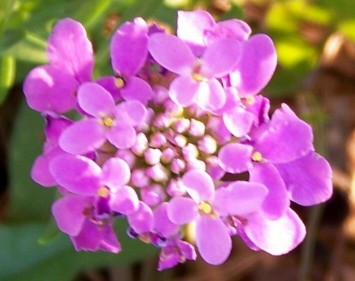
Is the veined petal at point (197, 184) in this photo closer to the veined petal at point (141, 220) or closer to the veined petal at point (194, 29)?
the veined petal at point (141, 220)

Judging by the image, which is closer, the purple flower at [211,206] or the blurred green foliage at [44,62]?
the purple flower at [211,206]

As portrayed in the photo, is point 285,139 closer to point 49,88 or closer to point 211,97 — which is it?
point 211,97

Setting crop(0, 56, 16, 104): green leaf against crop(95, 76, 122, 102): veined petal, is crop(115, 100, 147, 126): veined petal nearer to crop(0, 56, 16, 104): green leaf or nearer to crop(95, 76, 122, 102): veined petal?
crop(95, 76, 122, 102): veined petal

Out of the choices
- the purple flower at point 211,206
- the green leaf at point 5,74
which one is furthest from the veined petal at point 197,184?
the green leaf at point 5,74

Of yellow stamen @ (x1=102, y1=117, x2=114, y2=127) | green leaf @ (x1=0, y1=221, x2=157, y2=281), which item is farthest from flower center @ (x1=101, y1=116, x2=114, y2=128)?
green leaf @ (x1=0, y1=221, x2=157, y2=281)

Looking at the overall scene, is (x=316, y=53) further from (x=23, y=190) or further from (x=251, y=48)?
(x=251, y=48)

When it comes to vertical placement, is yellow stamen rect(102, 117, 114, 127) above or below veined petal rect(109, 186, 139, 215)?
above

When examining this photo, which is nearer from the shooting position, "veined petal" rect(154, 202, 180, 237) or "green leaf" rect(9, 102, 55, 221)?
"veined petal" rect(154, 202, 180, 237)
